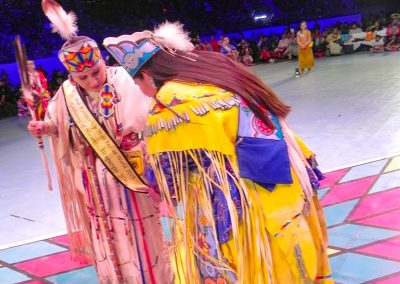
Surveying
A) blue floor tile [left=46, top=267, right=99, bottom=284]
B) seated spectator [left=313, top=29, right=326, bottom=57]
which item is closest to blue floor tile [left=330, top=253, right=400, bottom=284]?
blue floor tile [left=46, top=267, right=99, bottom=284]

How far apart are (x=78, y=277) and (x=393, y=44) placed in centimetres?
1023

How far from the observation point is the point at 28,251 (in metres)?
3.34

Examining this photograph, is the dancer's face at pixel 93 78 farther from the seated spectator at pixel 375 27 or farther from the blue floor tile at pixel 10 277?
the seated spectator at pixel 375 27

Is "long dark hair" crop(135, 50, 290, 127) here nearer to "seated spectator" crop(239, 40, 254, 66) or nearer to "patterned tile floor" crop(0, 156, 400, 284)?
"patterned tile floor" crop(0, 156, 400, 284)

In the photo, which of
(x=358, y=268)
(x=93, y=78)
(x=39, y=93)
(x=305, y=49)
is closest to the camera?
(x=93, y=78)

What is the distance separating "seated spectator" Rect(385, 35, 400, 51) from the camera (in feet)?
36.9

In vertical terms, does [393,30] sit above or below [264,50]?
above

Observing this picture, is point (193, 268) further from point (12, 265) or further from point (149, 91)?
point (12, 265)

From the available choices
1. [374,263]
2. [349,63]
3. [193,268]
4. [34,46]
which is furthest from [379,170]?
[34,46]

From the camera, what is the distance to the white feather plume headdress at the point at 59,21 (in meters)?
2.12

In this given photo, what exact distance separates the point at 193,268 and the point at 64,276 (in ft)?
5.44

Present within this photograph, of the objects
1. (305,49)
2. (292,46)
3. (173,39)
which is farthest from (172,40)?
(292,46)

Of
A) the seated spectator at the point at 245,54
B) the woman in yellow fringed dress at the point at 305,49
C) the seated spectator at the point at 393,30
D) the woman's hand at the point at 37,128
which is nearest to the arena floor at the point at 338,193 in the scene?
the woman's hand at the point at 37,128

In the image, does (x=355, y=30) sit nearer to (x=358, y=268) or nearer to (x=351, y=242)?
(x=351, y=242)
